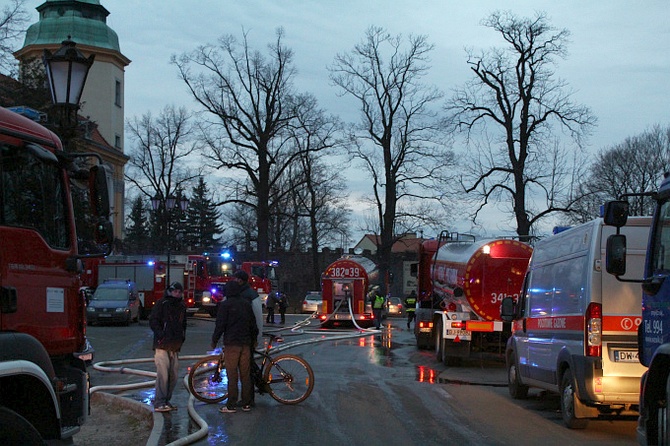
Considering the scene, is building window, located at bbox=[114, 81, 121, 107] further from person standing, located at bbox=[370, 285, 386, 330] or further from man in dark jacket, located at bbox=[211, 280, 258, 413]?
man in dark jacket, located at bbox=[211, 280, 258, 413]

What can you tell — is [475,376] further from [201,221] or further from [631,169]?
[201,221]

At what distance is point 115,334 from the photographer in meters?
27.6

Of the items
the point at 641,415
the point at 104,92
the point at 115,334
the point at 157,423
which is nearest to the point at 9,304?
the point at 157,423

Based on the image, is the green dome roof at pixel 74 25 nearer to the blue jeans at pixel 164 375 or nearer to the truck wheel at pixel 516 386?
the blue jeans at pixel 164 375

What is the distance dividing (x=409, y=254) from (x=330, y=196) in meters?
25.9

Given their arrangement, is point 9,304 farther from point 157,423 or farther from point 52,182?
point 157,423

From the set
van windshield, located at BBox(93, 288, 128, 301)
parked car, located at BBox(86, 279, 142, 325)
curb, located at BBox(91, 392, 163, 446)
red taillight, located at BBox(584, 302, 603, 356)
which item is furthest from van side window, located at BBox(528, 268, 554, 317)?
van windshield, located at BBox(93, 288, 128, 301)

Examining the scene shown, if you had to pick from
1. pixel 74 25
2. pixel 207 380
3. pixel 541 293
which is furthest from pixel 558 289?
pixel 74 25

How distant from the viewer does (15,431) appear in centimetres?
498

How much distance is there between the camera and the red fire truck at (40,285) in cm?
547

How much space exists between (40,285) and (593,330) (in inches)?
263

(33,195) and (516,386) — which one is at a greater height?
(33,195)

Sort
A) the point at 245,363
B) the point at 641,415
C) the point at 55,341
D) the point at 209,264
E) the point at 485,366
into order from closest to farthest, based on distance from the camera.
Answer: the point at 55,341
the point at 641,415
the point at 245,363
the point at 485,366
the point at 209,264

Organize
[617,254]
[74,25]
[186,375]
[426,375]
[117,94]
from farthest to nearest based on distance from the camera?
[117,94], [74,25], [426,375], [186,375], [617,254]
